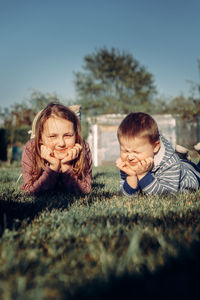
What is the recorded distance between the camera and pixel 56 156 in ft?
10.4

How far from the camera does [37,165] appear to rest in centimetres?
339

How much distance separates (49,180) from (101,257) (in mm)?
2191

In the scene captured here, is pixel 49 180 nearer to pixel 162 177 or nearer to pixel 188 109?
pixel 162 177

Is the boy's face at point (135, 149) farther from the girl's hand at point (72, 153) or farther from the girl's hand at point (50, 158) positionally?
the girl's hand at point (50, 158)

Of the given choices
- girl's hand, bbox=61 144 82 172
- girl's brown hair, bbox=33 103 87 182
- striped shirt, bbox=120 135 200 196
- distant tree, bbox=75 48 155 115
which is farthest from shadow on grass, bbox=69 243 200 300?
distant tree, bbox=75 48 155 115

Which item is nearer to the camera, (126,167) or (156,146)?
(126,167)

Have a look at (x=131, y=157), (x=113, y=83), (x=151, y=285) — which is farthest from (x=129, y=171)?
(x=113, y=83)

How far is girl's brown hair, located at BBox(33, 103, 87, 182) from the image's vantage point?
3186 millimetres

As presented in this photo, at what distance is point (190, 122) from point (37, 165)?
12.3 meters

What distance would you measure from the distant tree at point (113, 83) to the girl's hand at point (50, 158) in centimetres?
2038

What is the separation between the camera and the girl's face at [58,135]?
10.1 ft

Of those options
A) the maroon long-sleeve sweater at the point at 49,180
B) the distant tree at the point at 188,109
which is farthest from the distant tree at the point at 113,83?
the maroon long-sleeve sweater at the point at 49,180

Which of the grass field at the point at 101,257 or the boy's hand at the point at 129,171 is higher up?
the boy's hand at the point at 129,171

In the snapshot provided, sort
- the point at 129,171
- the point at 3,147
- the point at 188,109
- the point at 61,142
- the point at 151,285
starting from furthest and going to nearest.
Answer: the point at 3,147
the point at 188,109
the point at 61,142
the point at 129,171
the point at 151,285
